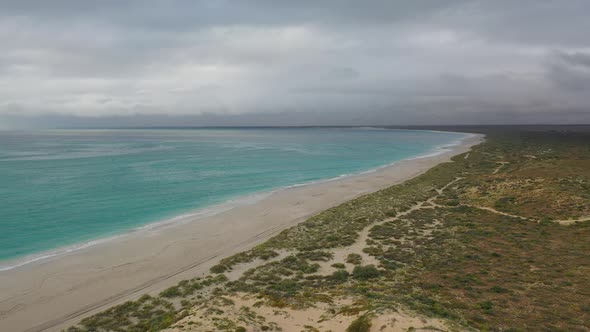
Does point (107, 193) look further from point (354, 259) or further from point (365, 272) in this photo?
point (365, 272)

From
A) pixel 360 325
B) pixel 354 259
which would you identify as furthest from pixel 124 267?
pixel 360 325

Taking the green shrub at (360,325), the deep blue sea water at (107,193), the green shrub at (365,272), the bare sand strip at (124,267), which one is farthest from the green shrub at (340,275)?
the deep blue sea water at (107,193)

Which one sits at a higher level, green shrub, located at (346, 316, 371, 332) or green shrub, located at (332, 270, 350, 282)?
green shrub, located at (346, 316, 371, 332)

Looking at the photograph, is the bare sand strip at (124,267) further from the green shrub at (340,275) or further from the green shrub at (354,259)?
the green shrub at (340,275)

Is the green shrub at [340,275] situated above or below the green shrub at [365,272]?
below

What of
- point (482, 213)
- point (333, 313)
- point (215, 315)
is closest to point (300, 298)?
point (333, 313)

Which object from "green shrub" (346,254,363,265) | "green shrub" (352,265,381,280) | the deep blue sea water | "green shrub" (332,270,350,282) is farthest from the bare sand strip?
"green shrub" (352,265,381,280)

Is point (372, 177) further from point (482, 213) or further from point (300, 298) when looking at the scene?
point (300, 298)

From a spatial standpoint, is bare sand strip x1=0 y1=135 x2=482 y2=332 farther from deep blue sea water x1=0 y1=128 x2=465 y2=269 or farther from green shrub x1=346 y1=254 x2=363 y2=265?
green shrub x1=346 y1=254 x2=363 y2=265
